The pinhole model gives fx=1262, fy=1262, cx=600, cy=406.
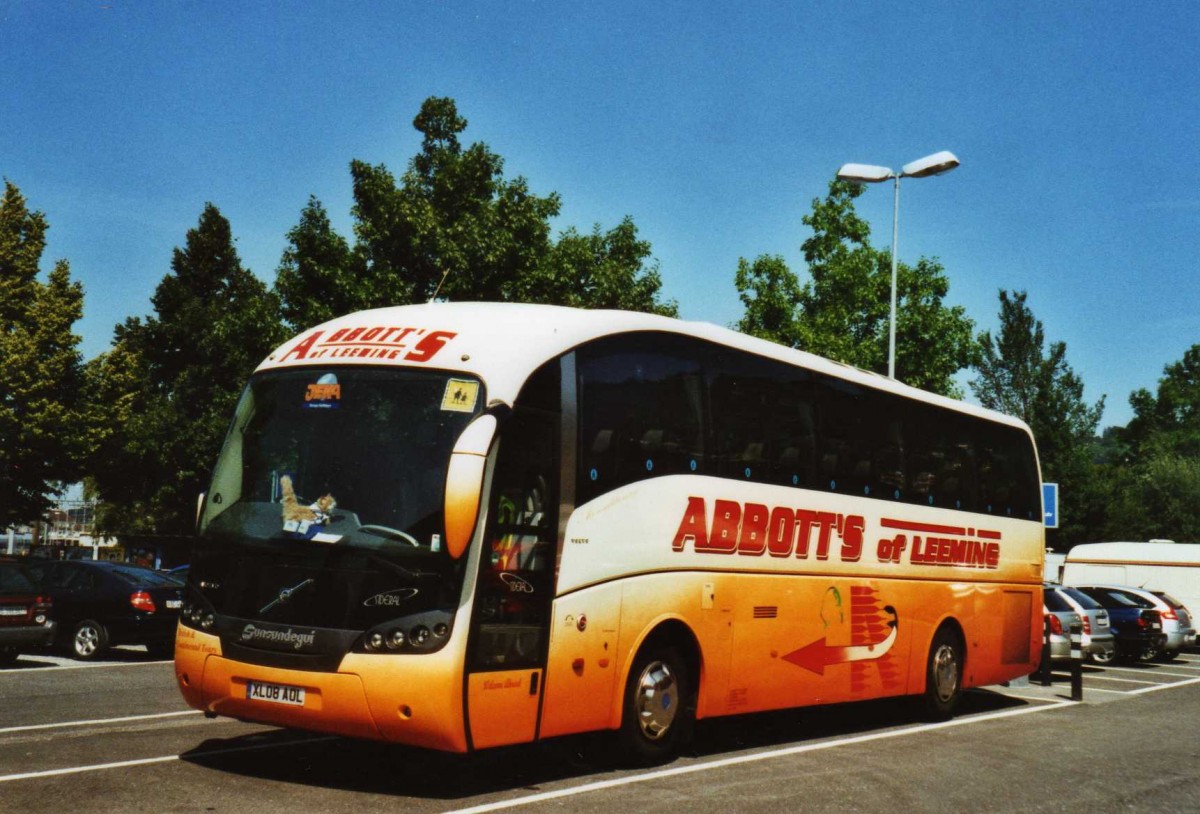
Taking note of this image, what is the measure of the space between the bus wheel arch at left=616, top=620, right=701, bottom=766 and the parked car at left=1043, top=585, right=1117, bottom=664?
14675mm

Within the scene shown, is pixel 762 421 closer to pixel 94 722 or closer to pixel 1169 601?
pixel 94 722

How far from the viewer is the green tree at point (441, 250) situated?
28219 mm

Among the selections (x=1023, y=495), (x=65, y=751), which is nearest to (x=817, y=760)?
(x=65, y=751)

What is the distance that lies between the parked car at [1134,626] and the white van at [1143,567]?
14.8 feet

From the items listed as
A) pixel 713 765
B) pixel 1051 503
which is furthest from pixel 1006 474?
pixel 1051 503

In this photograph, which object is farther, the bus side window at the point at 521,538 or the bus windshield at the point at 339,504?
the bus side window at the point at 521,538

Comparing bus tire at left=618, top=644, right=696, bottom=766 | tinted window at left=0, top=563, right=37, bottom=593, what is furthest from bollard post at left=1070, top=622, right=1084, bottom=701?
tinted window at left=0, top=563, right=37, bottom=593

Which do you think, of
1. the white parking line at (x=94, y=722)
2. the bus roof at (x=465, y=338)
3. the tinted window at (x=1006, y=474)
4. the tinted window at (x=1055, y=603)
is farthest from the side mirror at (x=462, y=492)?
the tinted window at (x=1055, y=603)

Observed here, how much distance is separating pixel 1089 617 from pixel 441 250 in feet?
50.4

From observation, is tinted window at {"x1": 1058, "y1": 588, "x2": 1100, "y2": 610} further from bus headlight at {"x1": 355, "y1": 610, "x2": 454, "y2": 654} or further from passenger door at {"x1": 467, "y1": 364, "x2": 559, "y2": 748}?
bus headlight at {"x1": 355, "y1": 610, "x2": 454, "y2": 654}

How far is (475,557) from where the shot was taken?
8023mm

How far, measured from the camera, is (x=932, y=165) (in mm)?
24625

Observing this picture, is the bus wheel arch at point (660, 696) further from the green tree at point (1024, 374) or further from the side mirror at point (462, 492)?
the green tree at point (1024, 374)

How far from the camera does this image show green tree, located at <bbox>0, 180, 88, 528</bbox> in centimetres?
4225
